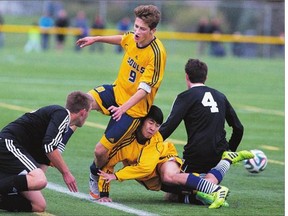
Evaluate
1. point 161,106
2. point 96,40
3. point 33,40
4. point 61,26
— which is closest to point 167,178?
point 96,40

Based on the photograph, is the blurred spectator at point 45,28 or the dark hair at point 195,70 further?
the blurred spectator at point 45,28

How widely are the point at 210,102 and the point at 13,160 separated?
2105mm

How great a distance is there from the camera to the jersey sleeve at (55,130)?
26.1 ft

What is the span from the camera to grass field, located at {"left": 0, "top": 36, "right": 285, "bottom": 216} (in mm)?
8914

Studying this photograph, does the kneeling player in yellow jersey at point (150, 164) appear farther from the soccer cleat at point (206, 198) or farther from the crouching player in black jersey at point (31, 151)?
the crouching player in black jersey at point (31, 151)

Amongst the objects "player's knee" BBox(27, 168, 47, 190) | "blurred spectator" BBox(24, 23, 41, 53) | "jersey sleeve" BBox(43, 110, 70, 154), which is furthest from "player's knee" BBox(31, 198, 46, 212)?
"blurred spectator" BBox(24, 23, 41, 53)

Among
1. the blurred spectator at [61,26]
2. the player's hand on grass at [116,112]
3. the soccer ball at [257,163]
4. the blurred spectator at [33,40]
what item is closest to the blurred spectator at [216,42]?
the blurred spectator at [61,26]

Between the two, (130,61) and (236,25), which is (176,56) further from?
(130,61)

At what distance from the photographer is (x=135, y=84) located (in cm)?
922

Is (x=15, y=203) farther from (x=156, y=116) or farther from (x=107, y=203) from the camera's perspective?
(x=156, y=116)

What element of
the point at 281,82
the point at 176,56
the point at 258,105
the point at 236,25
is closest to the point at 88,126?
the point at 258,105

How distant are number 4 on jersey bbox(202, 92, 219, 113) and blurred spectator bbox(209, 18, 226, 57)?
31.8 meters

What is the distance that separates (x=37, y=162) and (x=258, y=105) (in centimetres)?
1224

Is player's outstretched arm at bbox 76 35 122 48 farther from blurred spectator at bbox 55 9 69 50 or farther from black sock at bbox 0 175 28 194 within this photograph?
blurred spectator at bbox 55 9 69 50
